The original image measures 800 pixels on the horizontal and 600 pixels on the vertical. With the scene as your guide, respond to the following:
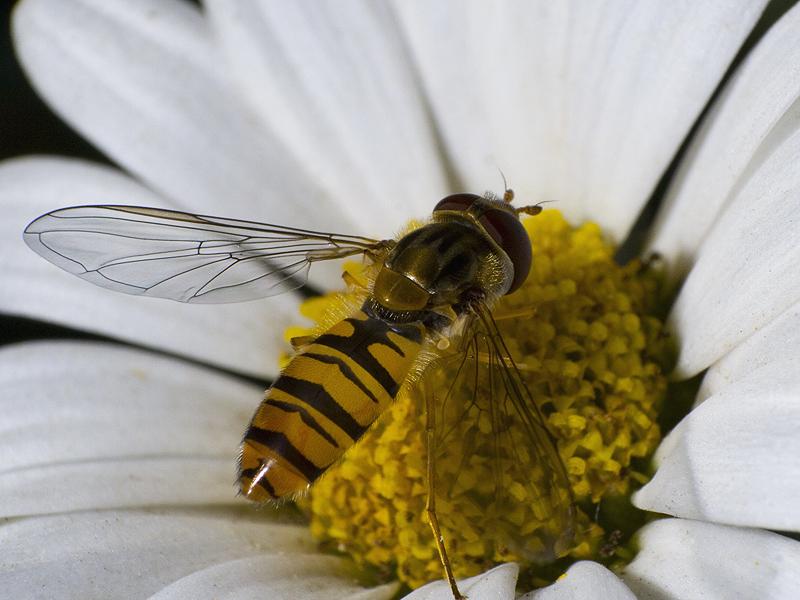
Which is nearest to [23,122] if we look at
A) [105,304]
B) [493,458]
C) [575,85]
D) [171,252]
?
[105,304]

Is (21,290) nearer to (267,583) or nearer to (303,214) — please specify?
(303,214)

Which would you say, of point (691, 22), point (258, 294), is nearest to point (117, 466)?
point (258, 294)

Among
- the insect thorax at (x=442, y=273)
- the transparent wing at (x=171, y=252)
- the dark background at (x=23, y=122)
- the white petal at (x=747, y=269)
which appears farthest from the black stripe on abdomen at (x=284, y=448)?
the dark background at (x=23, y=122)

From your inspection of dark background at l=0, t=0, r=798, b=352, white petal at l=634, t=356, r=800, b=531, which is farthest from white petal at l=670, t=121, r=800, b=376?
dark background at l=0, t=0, r=798, b=352

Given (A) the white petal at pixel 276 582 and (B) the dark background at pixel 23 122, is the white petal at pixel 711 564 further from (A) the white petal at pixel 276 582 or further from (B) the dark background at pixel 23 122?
(B) the dark background at pixel 23 122

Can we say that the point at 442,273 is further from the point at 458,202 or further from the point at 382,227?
the point at 382,227

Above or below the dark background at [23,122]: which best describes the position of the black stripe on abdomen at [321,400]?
above

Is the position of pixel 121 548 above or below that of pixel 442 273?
below
